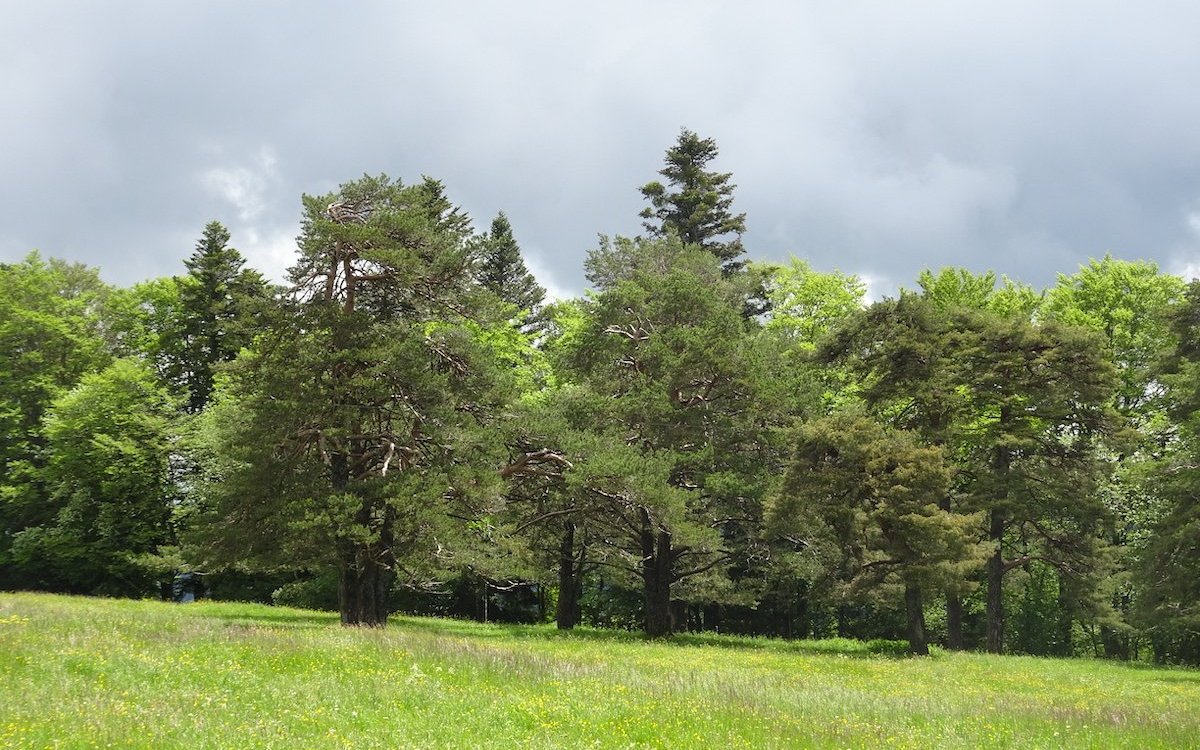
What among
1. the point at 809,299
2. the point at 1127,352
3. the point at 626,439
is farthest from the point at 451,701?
the point at 1127,352

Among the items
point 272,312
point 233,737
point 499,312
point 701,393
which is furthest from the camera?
point 701,393

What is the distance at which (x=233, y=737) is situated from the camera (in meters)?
8.66

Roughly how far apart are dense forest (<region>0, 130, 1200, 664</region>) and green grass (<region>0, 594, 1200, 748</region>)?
666 cm

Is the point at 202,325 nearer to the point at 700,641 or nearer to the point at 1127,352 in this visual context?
the point at 700,641

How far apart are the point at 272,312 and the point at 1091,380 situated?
3134 centimetres

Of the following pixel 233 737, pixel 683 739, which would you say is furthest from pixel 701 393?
pixel 233 737

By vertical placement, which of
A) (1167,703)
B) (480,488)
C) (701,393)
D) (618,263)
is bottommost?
(1167,703)

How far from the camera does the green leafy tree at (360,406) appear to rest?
22688mm

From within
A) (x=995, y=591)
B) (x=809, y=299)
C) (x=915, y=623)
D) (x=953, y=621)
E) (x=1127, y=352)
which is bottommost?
(x=953, y=621)

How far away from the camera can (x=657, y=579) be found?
1265 inches

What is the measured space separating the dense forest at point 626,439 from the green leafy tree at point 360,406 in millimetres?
115

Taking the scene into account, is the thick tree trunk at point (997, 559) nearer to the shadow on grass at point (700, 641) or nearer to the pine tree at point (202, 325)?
the shadow on grass at point (700, 641)

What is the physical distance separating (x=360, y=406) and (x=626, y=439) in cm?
1112

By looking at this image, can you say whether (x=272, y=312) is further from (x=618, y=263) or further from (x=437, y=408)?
(x=618, y=263)
